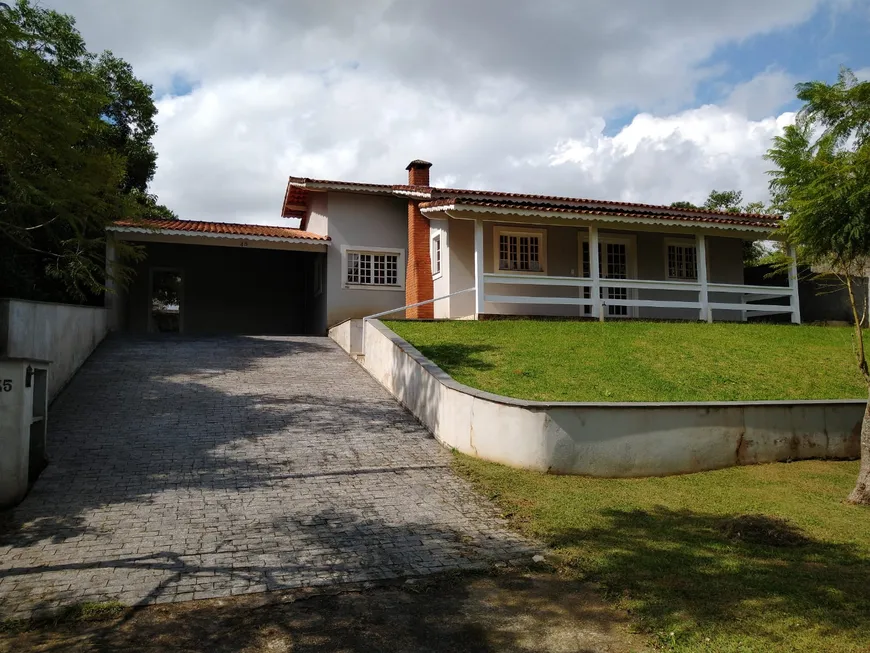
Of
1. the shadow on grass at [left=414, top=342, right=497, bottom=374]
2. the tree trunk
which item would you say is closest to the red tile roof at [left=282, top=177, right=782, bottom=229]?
the shadow on grass at [left=414, top=342, right=497, bottom=374]

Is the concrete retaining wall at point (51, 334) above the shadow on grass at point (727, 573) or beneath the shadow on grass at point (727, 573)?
above

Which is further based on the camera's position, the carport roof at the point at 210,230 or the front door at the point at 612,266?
the front door at the point at 612,266

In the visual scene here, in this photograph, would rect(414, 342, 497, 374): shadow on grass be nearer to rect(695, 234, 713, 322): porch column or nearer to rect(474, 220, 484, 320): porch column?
rect(474, 220, 484, 320): porch column

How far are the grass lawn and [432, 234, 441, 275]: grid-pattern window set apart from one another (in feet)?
30.1

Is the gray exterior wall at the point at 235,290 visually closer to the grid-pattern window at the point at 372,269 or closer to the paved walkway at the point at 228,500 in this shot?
the grid-pattern window at the point at 372,269

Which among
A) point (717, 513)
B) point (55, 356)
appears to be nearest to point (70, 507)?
point (55, 356)

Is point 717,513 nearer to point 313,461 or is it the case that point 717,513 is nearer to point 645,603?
point 645,603

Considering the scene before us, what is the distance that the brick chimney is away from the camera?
1628 centimetres

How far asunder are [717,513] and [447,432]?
3337 millimetres

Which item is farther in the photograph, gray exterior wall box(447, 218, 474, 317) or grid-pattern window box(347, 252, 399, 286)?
grid-pattern window box(347, 252, 399, 286)

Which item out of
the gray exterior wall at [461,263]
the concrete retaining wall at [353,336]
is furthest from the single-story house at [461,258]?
the concrete retaining wall at [353,336]

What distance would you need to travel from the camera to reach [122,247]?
888cm

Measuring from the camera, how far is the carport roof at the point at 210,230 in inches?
600

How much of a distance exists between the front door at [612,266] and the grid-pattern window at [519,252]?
1434 millimetres
